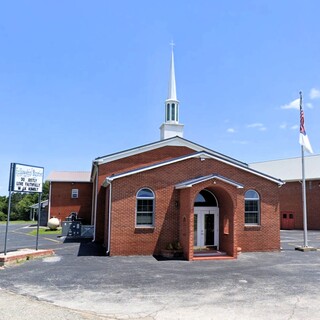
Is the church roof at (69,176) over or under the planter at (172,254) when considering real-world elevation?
over

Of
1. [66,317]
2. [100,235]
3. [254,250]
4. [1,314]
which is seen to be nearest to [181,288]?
[66,317]

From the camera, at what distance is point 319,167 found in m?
39.9

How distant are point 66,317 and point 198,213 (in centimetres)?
1173

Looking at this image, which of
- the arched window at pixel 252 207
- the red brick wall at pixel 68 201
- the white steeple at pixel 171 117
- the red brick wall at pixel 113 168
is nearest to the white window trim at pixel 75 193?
the red brick wall at pixel 68 201

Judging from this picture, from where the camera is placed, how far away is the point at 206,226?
61.1 feet

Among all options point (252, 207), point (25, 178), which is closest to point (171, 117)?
point (252, 207)

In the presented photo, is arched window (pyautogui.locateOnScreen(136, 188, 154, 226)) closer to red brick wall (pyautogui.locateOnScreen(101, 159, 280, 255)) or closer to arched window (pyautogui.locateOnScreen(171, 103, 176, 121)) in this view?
red brick wall (pyautogui.locateOnScreen(101, 159, 280, 255))

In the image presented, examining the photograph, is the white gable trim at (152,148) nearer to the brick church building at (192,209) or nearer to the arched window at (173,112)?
the brick church building at (192,209)

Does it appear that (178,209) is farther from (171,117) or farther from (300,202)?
(300,202)

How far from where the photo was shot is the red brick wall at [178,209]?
17250 mm

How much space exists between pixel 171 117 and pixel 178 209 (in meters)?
11.4

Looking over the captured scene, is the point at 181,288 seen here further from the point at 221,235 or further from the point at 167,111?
the point at 167,111

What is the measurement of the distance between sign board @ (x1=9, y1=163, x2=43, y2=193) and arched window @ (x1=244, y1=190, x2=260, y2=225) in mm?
11246

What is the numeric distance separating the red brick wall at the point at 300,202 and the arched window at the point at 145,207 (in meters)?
26.7
